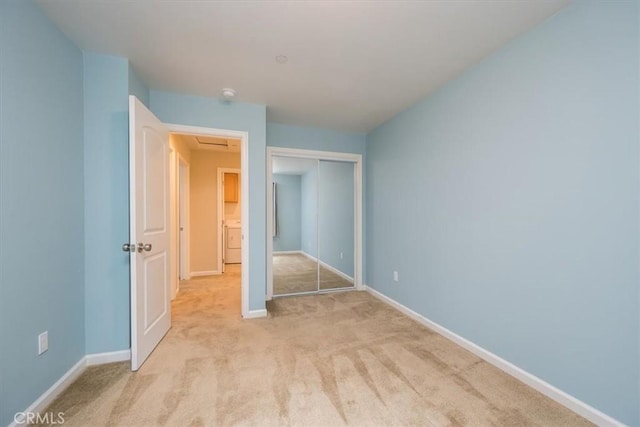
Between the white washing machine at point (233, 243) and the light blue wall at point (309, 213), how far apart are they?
87.1 inches

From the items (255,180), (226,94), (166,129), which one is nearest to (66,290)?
(166,129)

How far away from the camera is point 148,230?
6.92ft

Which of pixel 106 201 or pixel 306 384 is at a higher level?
pixel 106 201

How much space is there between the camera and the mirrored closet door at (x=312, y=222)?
393 centimetres

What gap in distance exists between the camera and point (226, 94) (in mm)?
Result: 2627

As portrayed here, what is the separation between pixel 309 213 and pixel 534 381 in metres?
3.09

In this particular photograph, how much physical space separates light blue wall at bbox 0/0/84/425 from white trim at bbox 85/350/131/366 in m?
0.09

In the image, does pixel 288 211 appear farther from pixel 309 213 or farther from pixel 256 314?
pixel 256 314

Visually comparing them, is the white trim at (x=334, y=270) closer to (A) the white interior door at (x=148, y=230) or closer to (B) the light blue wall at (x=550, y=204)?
(B) the light blue wall at (x=550, y=204)

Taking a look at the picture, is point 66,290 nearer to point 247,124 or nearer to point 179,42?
point 179,42

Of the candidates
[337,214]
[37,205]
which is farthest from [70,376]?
[337,214]

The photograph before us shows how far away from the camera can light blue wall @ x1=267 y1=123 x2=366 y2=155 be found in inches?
142

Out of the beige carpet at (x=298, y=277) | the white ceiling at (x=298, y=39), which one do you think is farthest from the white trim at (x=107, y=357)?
the white ceiling at (x=298, y=39)

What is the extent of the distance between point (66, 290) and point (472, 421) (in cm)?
277
